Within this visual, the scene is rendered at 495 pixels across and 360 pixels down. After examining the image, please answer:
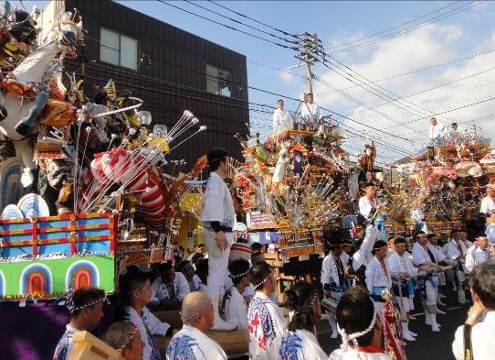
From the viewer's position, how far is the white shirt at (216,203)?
444cm

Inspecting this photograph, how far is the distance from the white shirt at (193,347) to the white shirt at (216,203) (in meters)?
1.80

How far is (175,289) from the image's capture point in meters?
5.45

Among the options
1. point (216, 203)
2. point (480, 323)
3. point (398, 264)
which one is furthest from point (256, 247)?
point (480, 323)

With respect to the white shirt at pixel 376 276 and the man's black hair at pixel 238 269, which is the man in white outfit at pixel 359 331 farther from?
the white shirt at pixel 376 276

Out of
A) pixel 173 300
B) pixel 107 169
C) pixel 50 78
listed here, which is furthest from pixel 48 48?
pixel 173 300

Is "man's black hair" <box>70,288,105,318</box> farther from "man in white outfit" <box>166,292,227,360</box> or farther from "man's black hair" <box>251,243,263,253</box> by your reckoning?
"man's black hair" <box>251,243,263,253</box>

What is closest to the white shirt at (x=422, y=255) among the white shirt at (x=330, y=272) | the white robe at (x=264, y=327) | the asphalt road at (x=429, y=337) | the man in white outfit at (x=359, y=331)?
the asphalt road at (x=429, y=337)

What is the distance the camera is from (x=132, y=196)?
3939mm

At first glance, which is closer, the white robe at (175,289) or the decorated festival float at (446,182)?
the white robe at (175,289)

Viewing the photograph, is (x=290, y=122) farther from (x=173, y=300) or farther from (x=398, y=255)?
(x=173, y=300)

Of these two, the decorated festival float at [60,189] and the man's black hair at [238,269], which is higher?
the decorated festival float at [60,189]

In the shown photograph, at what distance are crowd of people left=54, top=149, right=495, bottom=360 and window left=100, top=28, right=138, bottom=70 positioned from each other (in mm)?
10835

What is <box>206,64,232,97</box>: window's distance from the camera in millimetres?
19266

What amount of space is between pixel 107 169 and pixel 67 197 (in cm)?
51
